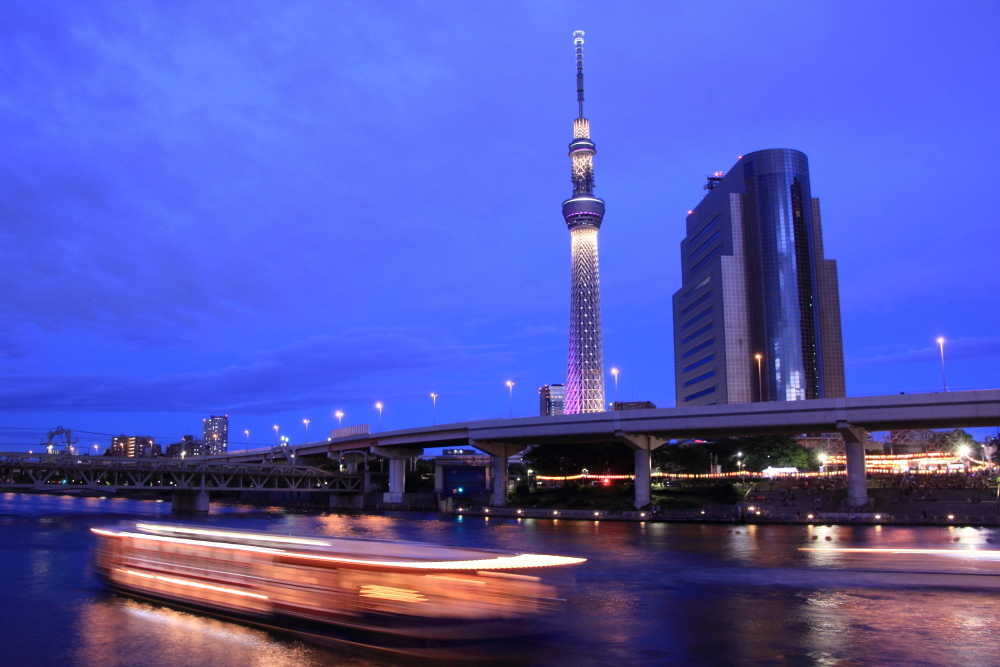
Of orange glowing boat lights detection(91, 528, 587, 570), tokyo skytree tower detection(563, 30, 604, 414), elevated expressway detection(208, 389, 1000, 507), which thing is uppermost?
tokyo skytree tower detection(563, 30, 604, 414)

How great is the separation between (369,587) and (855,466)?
6694 cm

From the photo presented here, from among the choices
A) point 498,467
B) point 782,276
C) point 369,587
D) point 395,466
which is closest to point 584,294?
point 782,276

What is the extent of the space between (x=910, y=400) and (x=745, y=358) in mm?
114653

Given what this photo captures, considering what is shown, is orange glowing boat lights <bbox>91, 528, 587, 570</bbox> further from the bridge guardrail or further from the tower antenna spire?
the tower antenna spire

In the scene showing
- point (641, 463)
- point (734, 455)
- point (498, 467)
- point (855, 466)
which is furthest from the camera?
point (734, 455)

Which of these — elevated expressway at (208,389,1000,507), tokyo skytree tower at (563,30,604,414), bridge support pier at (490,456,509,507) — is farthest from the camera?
tokyo skytree tower at (563,30,604,414)

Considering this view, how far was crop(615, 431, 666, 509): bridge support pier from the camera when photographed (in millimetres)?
86000

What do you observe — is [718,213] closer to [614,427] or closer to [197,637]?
[614,427]

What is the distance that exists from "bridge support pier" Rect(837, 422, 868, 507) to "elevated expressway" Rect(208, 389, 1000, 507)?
0.30 ft

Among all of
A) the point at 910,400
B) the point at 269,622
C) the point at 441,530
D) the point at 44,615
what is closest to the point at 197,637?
the point at 269,622

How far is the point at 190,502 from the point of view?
104750 millimetres

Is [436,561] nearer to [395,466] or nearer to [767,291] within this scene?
[395,466]

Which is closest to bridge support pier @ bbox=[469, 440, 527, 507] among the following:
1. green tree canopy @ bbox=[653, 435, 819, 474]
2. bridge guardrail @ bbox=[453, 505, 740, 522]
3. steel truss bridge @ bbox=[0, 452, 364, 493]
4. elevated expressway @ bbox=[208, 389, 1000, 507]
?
elevated expressway @ bbox=[208, 389, 1000, 507]

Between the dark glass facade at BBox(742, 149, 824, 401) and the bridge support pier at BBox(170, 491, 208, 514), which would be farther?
the dark glass facade at BBox(742, 149, 824, 401)
